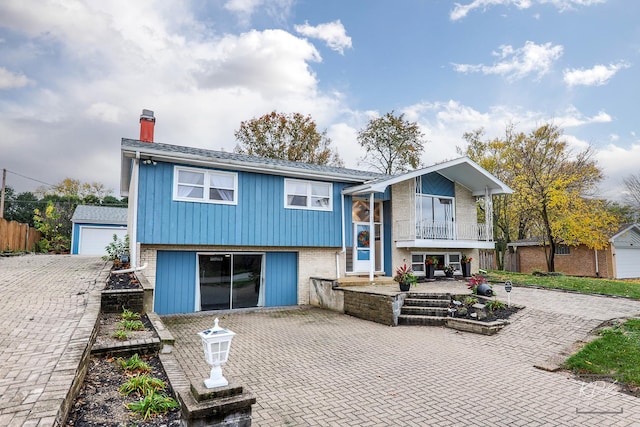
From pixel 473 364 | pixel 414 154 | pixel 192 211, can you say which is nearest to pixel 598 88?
pixel 414 154

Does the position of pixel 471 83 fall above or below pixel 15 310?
above

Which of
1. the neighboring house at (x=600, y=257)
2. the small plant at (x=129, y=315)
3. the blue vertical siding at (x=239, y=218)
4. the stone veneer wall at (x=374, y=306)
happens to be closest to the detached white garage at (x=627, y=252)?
the neighboring house at (x=600, y=257)

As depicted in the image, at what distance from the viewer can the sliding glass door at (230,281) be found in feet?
37.3

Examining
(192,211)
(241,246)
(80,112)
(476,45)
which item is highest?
(476,45)

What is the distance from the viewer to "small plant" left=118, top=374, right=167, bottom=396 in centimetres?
364

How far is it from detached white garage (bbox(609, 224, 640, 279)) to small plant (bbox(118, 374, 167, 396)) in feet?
89.8

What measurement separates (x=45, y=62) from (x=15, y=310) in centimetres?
1125

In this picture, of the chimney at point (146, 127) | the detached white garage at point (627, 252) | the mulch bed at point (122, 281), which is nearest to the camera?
the mulch bed at point (122, 281)

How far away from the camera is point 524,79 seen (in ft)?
50.8

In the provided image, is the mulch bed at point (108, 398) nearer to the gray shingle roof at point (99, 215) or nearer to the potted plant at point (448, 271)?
the potted plant at point (448, 271)

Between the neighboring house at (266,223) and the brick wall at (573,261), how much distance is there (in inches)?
445

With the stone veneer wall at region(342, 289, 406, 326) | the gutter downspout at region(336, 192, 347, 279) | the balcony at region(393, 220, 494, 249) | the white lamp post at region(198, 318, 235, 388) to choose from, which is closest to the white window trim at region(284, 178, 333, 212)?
the gutter downspout at region(336, 192, 347, 279)

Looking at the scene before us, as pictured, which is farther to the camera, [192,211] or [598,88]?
[598,88]

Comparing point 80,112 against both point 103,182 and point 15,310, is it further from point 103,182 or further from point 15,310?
point 103,182
